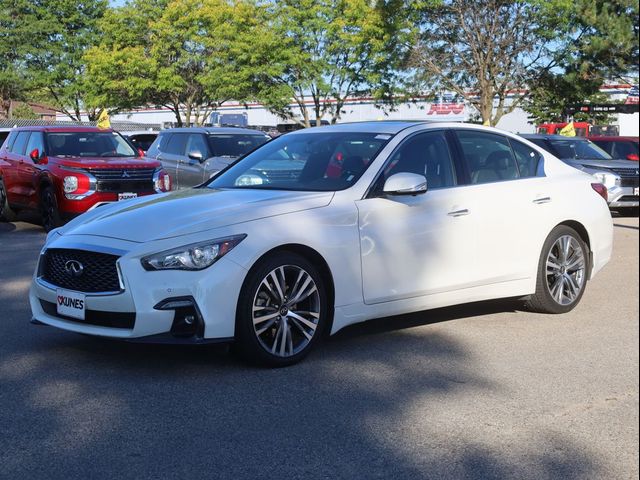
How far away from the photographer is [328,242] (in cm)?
581

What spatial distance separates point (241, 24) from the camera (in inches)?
1556

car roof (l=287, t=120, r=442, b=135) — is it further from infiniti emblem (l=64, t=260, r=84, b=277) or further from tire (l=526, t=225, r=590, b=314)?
infiniti emblem (l=64, t=260, r=84, b=277)

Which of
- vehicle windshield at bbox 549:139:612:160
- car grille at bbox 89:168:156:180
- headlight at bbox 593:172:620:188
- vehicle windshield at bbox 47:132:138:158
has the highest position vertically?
vehicle windshield at bbox 47:132:138:158

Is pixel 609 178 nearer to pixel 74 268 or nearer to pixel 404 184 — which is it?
pixel 404 184

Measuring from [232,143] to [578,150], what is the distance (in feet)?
24.1

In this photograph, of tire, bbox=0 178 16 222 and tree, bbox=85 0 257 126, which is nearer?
tire, bbox=0 178 16 222

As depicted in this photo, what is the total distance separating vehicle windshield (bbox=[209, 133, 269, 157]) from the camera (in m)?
16.0

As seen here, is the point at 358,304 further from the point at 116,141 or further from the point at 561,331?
the point at 116,141

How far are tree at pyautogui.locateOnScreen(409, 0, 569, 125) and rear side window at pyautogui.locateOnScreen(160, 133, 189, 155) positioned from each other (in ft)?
57.9

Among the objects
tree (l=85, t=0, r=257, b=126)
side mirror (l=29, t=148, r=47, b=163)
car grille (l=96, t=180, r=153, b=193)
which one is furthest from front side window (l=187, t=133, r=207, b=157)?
tree (l=85, t=0, r=257, b=126)

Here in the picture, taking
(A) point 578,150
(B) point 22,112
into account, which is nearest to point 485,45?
(A) point 578,150

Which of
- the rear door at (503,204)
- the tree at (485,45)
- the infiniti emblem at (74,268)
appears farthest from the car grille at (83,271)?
the tree at (485,45)

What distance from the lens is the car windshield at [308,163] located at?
6379mm

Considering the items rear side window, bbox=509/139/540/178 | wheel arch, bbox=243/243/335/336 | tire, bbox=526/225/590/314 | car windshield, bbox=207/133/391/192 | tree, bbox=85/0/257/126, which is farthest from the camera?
tree, bbox=85/0/257/126
